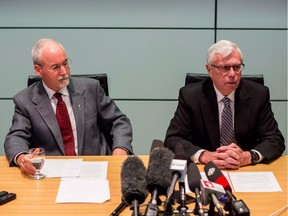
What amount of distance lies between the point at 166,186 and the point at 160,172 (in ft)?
0.17

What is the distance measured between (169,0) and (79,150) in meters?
1.59

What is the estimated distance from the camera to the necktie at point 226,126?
2814 millimetres

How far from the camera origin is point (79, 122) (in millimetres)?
2932

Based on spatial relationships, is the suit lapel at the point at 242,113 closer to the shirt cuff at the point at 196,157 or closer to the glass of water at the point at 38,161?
the shirt cuff at the point at 196,157

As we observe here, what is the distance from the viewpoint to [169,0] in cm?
388

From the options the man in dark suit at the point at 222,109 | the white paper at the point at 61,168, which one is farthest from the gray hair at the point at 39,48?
the man in dark suit at the point at 222,109

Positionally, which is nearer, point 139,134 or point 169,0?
point 169,0

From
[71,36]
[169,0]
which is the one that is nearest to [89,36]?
[71,36]

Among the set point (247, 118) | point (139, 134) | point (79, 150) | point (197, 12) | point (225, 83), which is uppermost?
point (197, 12)

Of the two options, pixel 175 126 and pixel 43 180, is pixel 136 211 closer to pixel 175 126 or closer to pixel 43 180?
pixel 43 180

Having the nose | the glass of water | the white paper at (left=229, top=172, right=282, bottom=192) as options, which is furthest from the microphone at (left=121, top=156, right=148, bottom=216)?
the nose

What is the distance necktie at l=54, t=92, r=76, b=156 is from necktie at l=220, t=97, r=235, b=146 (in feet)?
2.97

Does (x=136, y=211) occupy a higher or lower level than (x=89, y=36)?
lower

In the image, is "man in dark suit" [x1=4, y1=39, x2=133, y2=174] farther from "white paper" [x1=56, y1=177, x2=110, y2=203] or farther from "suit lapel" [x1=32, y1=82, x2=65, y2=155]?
"white paper" [x1=56, y1=177, x2=110, y2=203]
